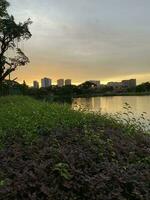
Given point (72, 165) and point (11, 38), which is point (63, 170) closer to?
point (72, 165)

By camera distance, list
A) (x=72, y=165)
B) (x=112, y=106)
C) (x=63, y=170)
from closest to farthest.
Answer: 1. (x=63, y=170)
2. (x=72, y=165)
3. (x=112, y=106)

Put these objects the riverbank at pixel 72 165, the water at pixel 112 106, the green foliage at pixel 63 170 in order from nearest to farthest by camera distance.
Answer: the riverbank at pixel 72 165 < the green foliage at pixel 63 170 < the water at pixel 112 106

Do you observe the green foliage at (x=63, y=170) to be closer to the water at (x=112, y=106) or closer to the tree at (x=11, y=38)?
the water at (x=112, y=106)

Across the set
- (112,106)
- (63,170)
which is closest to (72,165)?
(63,170)

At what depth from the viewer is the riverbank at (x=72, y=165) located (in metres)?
5.75

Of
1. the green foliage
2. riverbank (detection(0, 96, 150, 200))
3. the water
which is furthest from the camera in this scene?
the water

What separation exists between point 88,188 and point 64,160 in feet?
2.71

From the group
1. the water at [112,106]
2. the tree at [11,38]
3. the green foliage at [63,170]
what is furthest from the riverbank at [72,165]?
the tree at [11,38]

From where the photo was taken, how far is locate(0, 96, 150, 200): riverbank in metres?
5.75

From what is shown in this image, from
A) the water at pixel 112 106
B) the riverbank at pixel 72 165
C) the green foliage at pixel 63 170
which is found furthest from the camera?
the water at pixel 112 106

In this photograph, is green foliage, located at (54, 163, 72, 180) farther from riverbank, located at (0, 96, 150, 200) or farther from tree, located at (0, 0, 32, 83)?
tree, located at (0, 0, 32, 83)

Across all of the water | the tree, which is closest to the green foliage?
the water

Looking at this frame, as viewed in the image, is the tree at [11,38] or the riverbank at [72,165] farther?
the tree at [11,38]

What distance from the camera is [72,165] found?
20.7 feet
